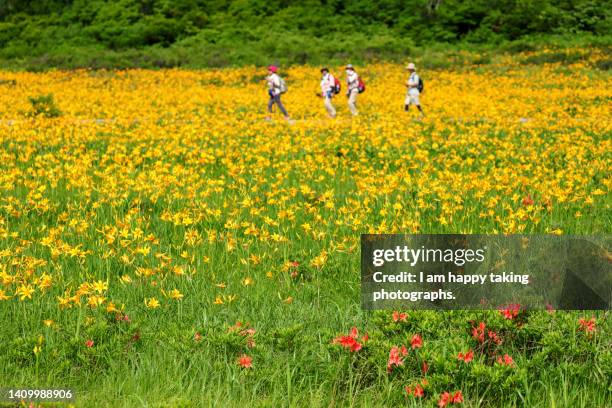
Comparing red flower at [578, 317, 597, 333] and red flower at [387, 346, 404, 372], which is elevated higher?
red flower at [578, 317, 597, 333]

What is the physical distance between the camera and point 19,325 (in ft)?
15.7

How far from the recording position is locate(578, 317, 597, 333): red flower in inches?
167

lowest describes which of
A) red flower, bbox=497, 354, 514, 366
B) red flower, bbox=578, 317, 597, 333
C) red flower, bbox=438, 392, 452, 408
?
red flower, bbox=438, 392, 452, 408

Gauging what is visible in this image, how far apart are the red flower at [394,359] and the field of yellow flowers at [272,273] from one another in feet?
0.04

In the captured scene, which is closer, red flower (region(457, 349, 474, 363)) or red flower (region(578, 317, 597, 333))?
red flower (region(457, 349, 474, 363))

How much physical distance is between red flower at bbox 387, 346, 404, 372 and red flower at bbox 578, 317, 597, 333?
3.84 feet

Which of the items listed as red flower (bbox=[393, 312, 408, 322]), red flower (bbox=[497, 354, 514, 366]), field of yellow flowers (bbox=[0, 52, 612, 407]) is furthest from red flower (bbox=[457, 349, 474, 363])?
red flower (bbox=[393, 312, 408, 322])

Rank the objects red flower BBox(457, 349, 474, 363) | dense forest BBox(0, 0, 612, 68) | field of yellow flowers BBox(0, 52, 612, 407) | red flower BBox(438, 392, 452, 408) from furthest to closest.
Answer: dense forest BBox(0, 0, 612, 68) < field of yellow flowers BBox(0, 52, 612, 407) < red flower BBox(457, 349, 474, 363) < red flower BBox(438, 392, 452, 408)

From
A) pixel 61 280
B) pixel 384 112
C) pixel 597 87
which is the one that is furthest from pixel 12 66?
pixel 61 280

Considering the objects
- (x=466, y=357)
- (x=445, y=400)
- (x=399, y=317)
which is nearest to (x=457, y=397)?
(x=445, y=400)

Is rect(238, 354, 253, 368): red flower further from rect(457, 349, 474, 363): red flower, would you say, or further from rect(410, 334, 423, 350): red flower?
rect(457, 349, 474, 363): red flower

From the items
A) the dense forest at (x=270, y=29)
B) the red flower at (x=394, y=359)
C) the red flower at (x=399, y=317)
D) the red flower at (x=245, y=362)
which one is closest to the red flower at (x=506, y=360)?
the red flower at (x=394, y=359)

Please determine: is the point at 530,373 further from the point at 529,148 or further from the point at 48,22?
the point at 48,22

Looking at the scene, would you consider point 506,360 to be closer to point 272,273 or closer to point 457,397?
point 457,397
